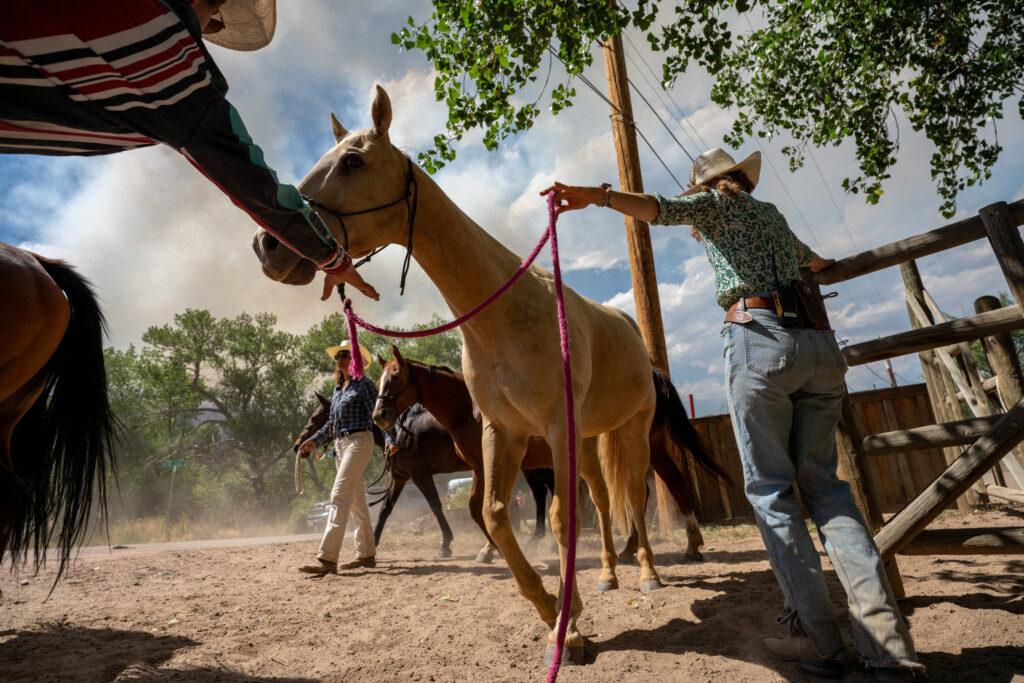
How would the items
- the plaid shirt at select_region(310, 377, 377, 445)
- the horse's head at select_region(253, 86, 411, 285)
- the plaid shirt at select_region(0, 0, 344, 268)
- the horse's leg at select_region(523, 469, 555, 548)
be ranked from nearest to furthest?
the plaid shirt at select_region(0, 0, 344, 268) < the horse's head at select_region(253, 86, 411, 285) < the plaid shirt at select_region(310, 377, 377, 445) < the horse's leg at select_region(523, 469, 555, 548)

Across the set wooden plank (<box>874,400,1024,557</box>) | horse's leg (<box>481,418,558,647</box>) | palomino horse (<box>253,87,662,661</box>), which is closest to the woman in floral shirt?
palomino horse (<box>253,87,662,661</box>)

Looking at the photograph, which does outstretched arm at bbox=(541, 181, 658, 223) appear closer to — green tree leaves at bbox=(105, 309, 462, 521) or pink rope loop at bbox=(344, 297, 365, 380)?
pink rope loop at bbox=(344, 297, 365, 380)

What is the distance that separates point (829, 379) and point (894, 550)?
1.18 m

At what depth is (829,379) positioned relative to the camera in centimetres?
237

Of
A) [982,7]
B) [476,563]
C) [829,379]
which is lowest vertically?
[476,563]

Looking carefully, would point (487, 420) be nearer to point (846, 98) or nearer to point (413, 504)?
point (846, 98)

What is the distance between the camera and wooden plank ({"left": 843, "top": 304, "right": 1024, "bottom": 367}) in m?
2.88

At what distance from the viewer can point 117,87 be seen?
1290 mm

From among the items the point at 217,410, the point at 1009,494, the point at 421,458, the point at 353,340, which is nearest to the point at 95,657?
the point at 353,340

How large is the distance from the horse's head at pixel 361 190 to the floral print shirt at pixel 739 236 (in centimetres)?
132

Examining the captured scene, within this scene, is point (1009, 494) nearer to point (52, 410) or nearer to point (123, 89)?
point (123, 89)

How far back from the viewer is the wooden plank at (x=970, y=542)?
2680 mm

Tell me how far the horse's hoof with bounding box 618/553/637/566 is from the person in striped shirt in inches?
198

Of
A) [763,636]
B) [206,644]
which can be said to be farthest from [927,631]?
[206,644]
